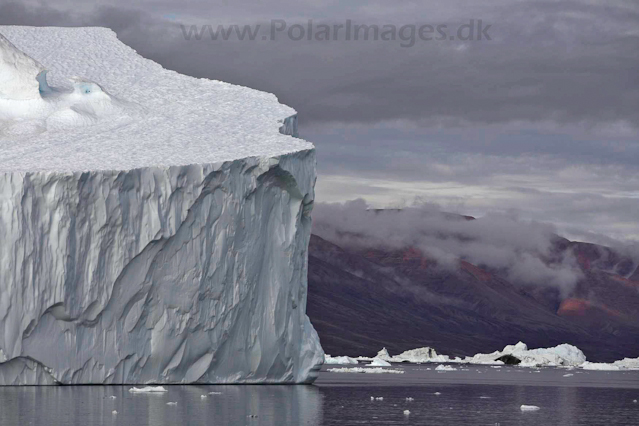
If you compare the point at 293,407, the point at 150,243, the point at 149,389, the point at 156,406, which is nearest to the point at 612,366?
the point at 150,243

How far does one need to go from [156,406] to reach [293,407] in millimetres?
2861

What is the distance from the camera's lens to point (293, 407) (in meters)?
22.8

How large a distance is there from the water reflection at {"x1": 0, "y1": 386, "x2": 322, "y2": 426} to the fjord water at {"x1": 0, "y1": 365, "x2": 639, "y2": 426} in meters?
0.02

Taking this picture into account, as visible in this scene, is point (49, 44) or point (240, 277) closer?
point (240, 277)

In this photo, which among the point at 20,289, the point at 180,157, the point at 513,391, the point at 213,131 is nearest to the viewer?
the point at 20,289

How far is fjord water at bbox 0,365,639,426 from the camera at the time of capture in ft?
65.4

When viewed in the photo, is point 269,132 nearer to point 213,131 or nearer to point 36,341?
point 213,131

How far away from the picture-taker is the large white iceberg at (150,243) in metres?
26.1

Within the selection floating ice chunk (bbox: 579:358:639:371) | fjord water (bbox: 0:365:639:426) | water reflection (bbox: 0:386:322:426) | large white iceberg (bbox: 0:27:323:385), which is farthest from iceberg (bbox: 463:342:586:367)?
water reflection (bbox: 0:386:322:426)

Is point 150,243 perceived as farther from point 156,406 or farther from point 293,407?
point 293,407

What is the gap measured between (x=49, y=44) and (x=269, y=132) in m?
12.5

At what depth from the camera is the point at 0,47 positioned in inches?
1337

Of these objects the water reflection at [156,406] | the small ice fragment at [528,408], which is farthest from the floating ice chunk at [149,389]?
the small ice fragment at [528,408]

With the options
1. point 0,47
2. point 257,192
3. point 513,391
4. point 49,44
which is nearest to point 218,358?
point 257,192
